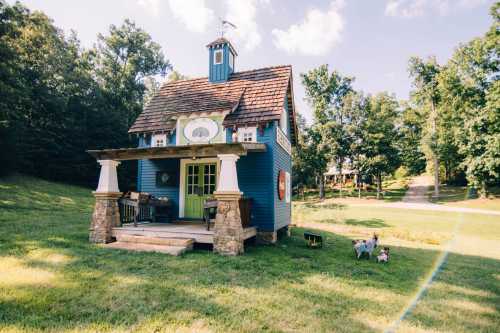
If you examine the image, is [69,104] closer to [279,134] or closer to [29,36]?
[29,36]

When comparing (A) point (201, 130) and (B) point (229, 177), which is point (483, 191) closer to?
(A) point (201, 130)

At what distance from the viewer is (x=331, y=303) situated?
14.4 feet

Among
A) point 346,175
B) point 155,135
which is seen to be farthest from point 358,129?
point 155,135

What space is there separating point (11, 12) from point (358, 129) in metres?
34.2

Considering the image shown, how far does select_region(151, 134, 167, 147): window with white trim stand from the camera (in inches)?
418

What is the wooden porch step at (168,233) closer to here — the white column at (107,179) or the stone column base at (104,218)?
the stone column base at (104,218)

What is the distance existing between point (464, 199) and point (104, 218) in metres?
35.3

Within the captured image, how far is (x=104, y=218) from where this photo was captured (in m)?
8.22

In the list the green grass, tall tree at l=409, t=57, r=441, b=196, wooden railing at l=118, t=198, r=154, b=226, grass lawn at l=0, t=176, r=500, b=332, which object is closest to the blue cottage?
wooden railing at l=118, t=198, r=154, b=226

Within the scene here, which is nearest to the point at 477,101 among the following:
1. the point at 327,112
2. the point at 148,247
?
the point at 327,112

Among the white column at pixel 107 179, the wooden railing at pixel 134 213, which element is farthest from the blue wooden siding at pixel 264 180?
the white column at pixel 107 179

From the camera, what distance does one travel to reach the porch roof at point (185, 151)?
7204mm

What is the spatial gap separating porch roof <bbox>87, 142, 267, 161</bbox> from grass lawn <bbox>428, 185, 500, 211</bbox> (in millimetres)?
27808

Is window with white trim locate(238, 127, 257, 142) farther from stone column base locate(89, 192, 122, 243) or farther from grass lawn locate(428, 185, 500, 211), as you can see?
grass lawn locate(428, 185, 500, 211)
